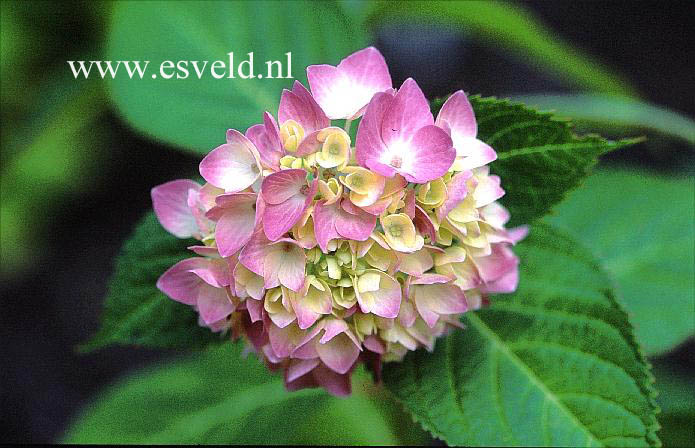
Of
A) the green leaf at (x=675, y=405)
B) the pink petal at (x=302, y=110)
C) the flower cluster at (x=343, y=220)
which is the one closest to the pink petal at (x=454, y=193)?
the flower cluster at (x=343, y=220)

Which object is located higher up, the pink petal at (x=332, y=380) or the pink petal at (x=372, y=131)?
the pink petal at (x=372, y=131)

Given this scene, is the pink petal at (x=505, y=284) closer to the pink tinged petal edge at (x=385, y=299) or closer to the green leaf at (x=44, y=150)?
the pink tinged petal edge at (x=385, y=299)

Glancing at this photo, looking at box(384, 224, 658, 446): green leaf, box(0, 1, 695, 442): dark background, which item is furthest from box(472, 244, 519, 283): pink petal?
box(0, 1, 695, 442): dark background

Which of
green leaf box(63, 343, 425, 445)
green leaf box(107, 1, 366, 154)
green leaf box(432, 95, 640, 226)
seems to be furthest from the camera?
green leaf box(63, 343, 425, 445)

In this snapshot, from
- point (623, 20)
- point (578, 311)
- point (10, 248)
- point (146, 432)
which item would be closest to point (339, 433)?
point (146, 432)

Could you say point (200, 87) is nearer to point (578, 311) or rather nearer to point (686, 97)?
point (578, 311)

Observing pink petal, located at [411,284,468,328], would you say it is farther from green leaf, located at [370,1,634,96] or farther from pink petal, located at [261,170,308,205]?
green leaf, located at [370,1,634,96]

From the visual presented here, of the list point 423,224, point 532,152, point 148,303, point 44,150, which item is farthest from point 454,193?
point 44,150
